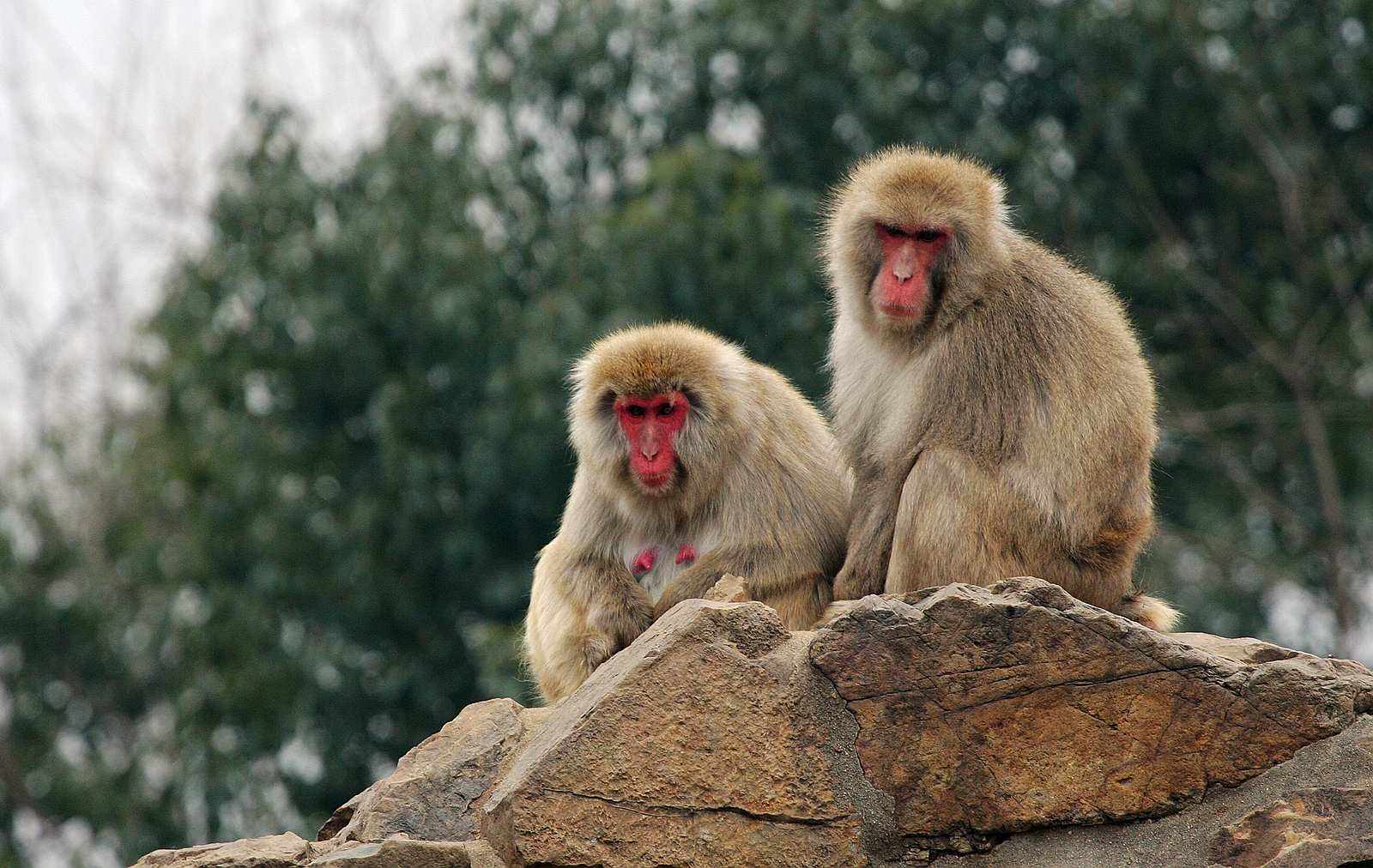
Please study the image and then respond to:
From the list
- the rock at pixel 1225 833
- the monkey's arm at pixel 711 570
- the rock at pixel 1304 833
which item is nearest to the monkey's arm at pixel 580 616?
the monkey's arm at pixel 711 570

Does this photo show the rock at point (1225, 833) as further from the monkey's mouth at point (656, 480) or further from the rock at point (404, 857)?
the monkey's mouth at point (656, 480)

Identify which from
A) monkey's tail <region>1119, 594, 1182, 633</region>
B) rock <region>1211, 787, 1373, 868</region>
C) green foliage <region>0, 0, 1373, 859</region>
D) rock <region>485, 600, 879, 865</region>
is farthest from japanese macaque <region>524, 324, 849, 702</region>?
green foliage <region>0, 0, 1373, 859</region>

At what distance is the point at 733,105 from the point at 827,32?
994mm

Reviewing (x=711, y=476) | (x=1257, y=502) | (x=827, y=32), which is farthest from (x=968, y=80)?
(x=711, y=476)

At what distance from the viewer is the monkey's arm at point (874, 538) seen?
210 inches

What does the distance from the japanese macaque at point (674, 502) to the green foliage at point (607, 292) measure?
6.75m

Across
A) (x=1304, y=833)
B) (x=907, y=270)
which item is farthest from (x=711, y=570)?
(x=1304, y=833)

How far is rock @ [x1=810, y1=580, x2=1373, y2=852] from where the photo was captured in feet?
13.4

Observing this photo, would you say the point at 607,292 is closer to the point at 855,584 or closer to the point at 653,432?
the point at 653,432

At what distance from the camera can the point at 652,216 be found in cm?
1241

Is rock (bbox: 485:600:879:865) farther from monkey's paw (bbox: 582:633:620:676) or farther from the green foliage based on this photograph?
the green foliage

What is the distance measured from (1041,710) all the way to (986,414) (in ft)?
4.41

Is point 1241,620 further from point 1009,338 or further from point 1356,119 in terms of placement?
point 1009,338

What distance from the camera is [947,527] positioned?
517 cm
